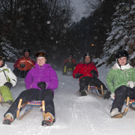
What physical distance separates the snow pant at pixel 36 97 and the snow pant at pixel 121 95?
3.81 feet

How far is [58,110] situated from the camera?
3896 mm

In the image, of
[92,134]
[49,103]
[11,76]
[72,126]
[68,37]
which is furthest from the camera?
[68,37]

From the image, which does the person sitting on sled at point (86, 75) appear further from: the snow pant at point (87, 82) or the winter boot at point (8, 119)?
the winter boot at point (8, 119)

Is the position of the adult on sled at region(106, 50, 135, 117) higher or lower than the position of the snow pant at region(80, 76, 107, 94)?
higher

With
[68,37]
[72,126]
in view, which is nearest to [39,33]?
[68,37]

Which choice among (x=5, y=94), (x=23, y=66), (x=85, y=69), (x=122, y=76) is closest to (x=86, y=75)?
(x=85, y=69)

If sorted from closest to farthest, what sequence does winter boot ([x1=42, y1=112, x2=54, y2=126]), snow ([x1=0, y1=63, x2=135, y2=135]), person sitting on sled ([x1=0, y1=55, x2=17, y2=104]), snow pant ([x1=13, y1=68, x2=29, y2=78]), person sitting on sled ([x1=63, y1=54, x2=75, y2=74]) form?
snow ([x1=0, y1=63, x2=135, y2=135]), winter boot ([x1=42, y1=112, x2=54, y2=126]), person sitting on sled ([x1=0, y1=55, x2=17, y2=104]), snow pant ([x1=13, y1=68, x2=29, y2=78]), person sitting on sled ([x1=63, y1=54, x2=75, y2=74])

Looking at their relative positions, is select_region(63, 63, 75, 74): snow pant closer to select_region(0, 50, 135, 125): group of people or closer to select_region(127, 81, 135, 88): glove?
select_region(0, 50, 135, 125): group of people

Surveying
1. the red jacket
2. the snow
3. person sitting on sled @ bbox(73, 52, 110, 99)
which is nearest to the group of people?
the snow

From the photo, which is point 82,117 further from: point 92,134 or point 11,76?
point 11,76

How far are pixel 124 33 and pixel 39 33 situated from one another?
14.0 metres

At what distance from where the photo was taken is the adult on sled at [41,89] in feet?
9.61

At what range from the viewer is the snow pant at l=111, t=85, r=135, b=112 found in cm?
329

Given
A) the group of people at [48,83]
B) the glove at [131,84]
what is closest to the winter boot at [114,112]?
the group of people at [48,83]
